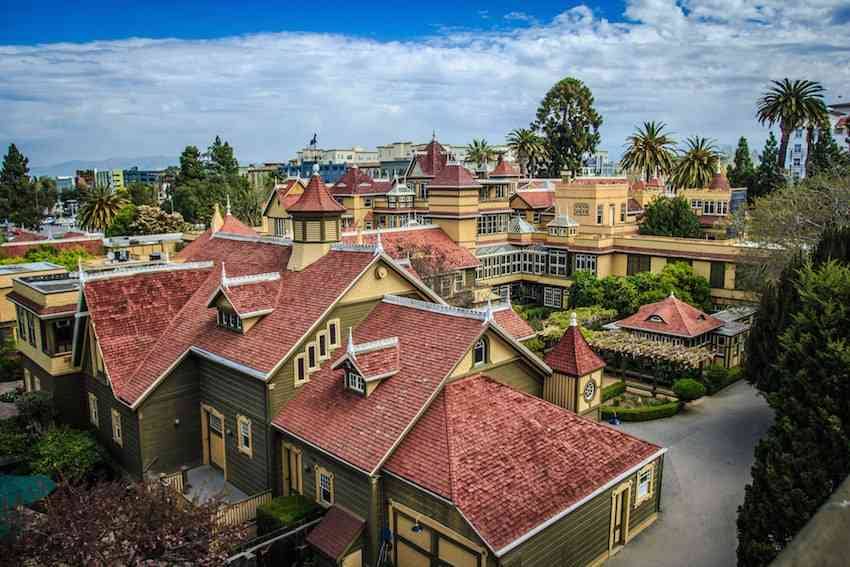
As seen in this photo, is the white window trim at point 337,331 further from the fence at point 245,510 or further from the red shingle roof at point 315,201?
the fence at point 245,510

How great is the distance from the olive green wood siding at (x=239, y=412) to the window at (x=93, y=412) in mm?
5479

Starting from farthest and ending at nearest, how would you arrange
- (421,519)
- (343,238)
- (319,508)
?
(343,238) < (319,508) < (421,519)

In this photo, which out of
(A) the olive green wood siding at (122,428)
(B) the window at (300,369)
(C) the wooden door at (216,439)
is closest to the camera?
(B) the window at (300,369)

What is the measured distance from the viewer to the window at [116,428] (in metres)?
24.4

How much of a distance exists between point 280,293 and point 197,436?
6.27 meters

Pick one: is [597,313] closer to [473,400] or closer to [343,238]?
[343,238]

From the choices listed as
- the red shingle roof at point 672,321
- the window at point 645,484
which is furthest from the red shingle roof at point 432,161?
the window at point 645,484

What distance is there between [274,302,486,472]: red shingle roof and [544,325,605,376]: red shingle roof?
4.88 meters

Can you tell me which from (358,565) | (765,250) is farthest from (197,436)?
(765,250)

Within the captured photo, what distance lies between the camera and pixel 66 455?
2352 cm

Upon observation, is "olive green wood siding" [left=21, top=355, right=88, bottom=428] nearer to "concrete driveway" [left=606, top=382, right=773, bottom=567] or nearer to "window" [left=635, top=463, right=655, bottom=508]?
"concrete driveway" [left=606, top=382, right=773, bottom=567]

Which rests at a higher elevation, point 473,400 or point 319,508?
point 473,400

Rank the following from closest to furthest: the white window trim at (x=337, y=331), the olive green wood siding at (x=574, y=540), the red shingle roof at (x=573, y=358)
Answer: the olive green wood siding at (x=574, y=540)
the white window trim at (x=337, y=331)
the red shingle roof at (x=573, y=358)

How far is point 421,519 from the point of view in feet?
54.7
